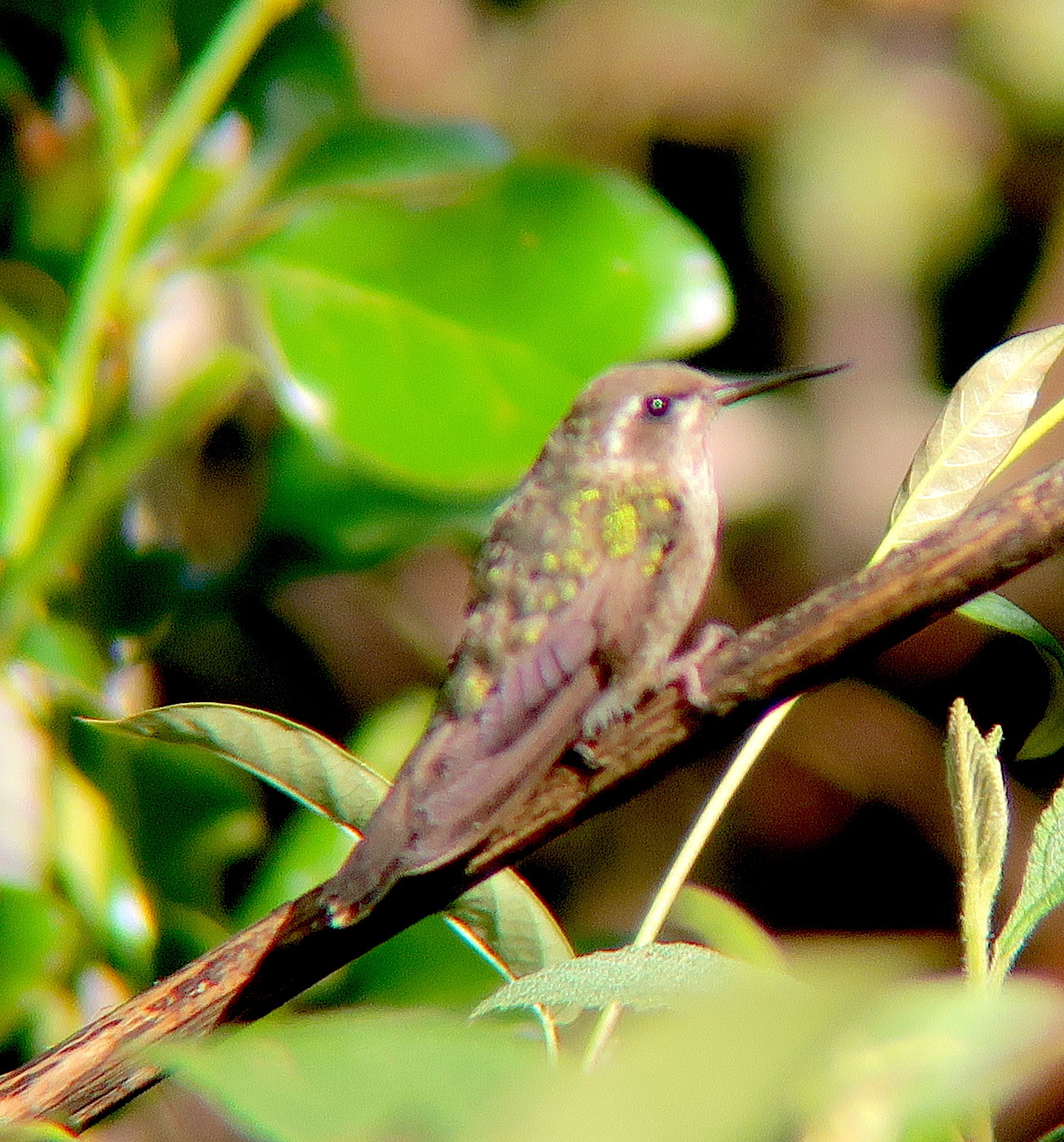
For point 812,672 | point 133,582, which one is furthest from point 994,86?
point 812,672

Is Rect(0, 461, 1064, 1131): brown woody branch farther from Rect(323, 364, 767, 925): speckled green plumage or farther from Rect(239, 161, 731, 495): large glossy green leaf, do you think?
Rect(239, 161, 731, 495): large glossy green leaf

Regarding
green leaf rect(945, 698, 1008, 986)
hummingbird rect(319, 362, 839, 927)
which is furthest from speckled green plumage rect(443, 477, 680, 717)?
green leaf rect(945, 698, 1008, 986)

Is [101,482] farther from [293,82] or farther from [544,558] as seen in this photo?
[293,82]

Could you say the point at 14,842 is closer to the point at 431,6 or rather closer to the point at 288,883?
the point at 288,883

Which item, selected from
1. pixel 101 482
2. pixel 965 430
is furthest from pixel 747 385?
pixel 965 430

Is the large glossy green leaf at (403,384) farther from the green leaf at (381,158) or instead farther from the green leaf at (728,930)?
the green leaf at (728,930)

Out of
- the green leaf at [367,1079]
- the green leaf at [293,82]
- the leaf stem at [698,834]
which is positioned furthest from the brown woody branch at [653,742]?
the green leaf at [293,82]
